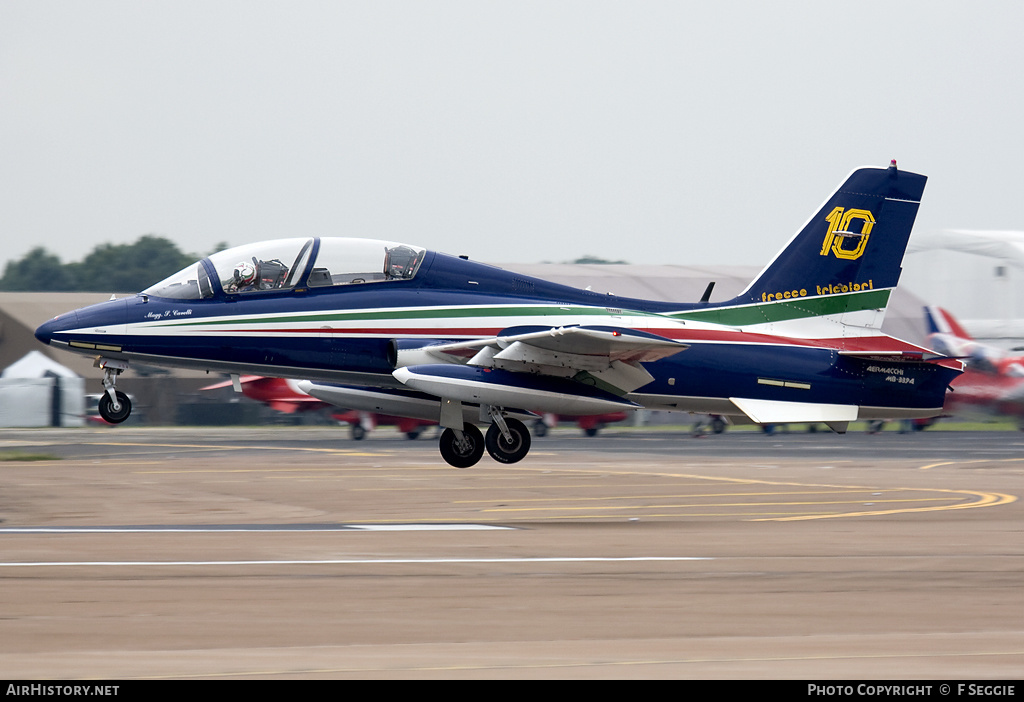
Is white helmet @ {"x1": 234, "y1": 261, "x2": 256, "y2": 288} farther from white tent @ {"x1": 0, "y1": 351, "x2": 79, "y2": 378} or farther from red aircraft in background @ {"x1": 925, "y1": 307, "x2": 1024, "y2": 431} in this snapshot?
white tent @ {"x1": 0, "y1": 351, "x2": 79, "y2": 378}

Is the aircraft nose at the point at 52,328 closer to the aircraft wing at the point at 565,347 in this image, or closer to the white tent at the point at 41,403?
the aircraft wing at the point at 565,347

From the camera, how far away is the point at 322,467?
97.2ft

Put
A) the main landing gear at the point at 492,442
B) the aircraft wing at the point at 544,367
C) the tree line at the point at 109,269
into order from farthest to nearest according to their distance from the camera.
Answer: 1. the tree line at the point at 109,269
2. the main landing gear at the point at 492,442
3. the aircraft wing at the point at 544,367

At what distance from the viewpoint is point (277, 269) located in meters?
17.3

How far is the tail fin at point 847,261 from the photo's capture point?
61.0ft

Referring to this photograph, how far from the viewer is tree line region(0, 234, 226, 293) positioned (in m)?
101

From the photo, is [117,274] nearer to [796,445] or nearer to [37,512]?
[796,445]

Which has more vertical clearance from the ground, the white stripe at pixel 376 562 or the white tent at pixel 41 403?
the white stripe at pixel 376 562

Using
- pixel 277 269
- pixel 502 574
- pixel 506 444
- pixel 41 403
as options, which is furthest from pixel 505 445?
pixel 41 403

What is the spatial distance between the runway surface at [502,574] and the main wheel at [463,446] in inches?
38.2

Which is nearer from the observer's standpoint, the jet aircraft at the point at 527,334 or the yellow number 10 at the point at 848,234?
the jet aircraft at the point at 527,334

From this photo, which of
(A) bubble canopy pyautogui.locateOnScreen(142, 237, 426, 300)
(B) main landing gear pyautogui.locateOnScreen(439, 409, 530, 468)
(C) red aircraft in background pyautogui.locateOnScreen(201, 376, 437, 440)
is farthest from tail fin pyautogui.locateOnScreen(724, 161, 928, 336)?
(C) red aircraft in background pyautogui.locateOnScreen(201, 376, 437, 440)

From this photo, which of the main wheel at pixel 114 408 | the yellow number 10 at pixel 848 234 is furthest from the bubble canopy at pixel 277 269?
the yellow number 10 at pixel 848 234
